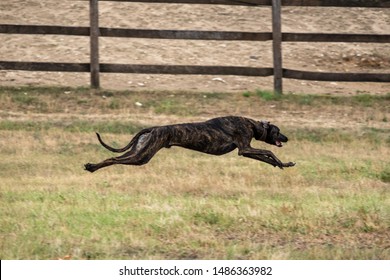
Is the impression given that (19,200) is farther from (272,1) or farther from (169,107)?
(272,1)

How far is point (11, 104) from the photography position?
1473cm

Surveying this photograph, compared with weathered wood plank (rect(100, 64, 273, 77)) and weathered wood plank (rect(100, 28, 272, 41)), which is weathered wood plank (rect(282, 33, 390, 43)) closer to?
weathered wood plank (rect(100, 28, 272, 41))

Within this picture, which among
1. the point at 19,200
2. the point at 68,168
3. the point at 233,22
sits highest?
the point at 19,200

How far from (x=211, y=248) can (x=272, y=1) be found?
8844mm

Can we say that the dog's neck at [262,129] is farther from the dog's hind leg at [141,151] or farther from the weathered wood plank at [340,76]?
the weathered wood plank at [340,76]

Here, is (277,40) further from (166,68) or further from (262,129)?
(262,129)

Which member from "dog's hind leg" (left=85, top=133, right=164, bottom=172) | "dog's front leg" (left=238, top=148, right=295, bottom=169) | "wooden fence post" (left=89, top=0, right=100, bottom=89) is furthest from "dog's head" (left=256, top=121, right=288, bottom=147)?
"wooden fence post" (left=89, top=0, right=100, bottom=89)

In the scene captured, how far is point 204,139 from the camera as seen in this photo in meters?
7.98

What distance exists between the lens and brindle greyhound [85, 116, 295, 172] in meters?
7.72

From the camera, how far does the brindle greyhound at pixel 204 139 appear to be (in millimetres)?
7719

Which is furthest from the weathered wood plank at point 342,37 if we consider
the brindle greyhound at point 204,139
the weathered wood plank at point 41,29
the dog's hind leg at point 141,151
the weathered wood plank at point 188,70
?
the dog's hind leg at point 141,151

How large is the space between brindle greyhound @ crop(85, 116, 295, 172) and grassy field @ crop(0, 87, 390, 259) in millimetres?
447

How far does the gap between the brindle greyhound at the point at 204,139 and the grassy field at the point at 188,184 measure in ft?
1.47
